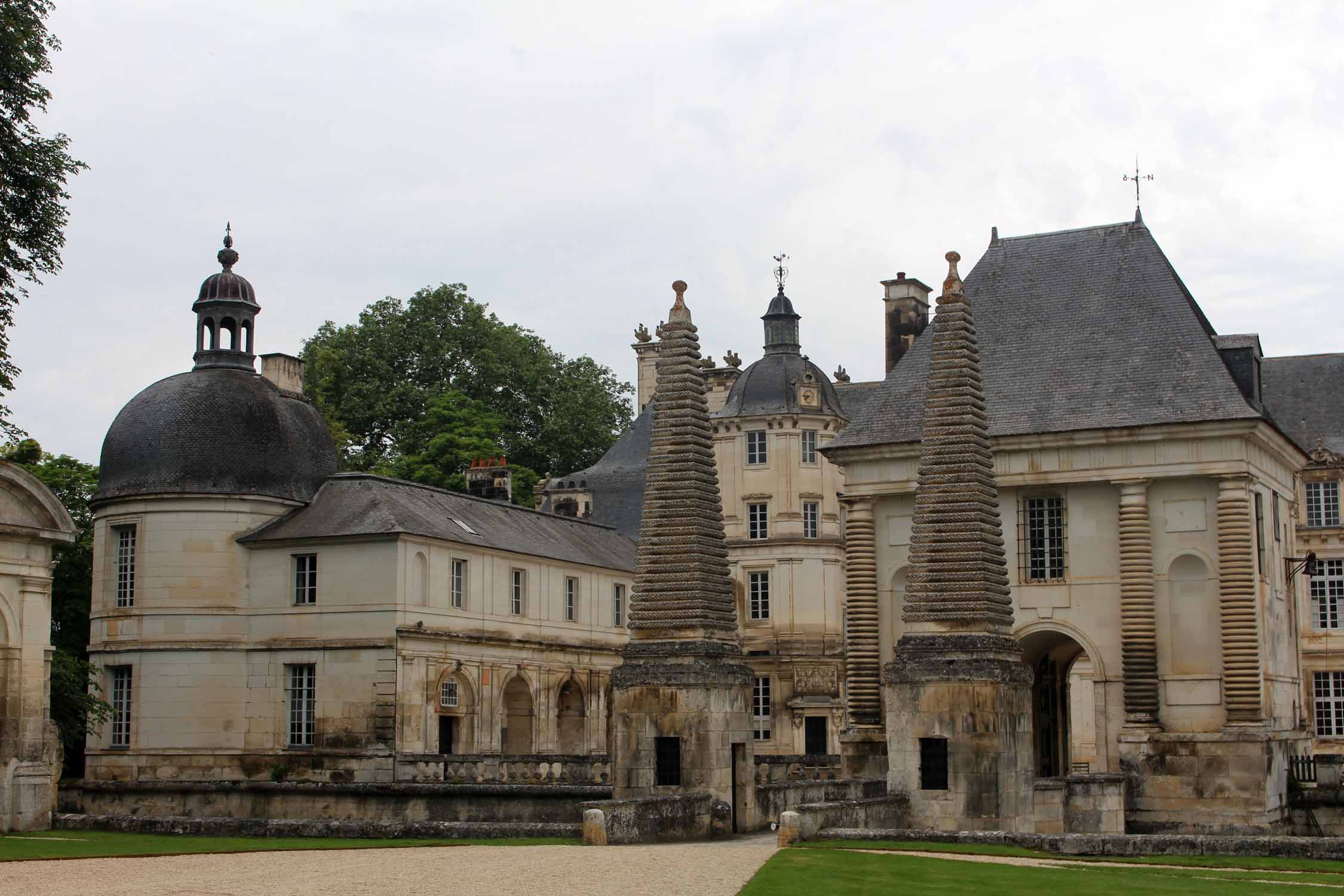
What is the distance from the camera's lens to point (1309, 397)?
52.1m

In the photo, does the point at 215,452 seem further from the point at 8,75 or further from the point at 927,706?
the point at 927,706

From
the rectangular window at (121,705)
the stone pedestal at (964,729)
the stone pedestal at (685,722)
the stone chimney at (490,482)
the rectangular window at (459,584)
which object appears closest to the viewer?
the stone pedestal at (964,729)

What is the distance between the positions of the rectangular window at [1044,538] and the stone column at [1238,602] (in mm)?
3050

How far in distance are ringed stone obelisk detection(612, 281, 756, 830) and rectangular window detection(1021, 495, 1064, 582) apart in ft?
33.3

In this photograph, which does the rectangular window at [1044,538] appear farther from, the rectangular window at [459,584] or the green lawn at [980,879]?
the rectangular window at [459,584]

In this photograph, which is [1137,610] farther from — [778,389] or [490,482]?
[490,482]

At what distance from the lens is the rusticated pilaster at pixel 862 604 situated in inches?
1438

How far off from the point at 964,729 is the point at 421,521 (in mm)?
22042

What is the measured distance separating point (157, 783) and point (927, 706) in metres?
15.9

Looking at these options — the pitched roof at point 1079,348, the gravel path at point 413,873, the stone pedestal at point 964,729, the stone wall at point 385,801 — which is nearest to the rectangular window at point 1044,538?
the pitched roof at point 1079,348

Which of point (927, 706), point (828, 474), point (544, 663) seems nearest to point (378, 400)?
point (828, 474)

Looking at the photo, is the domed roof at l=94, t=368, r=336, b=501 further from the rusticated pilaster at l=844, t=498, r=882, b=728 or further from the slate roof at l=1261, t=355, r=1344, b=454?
the slate roof at l=1261, t=355, r=1344, b=454

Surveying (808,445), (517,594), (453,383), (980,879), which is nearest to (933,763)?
(980,879)

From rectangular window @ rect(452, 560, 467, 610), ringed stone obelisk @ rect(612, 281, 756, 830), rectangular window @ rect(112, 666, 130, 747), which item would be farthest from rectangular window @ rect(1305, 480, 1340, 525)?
rectangular window @ rect(112, 666, 130, 747)
